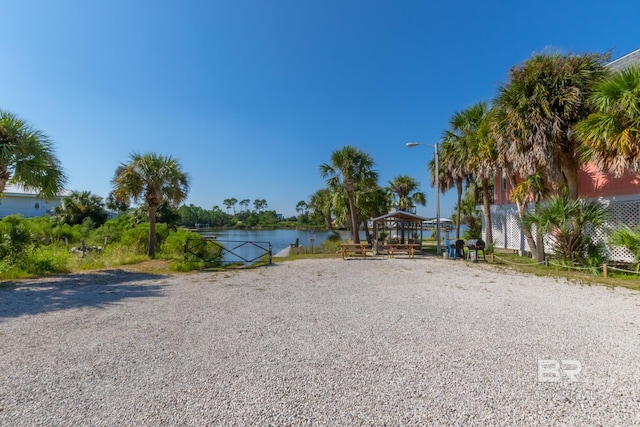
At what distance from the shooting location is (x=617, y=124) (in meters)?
7.95

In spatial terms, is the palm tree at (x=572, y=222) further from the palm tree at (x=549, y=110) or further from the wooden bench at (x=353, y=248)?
the wooden bench at (x=353, y=248)

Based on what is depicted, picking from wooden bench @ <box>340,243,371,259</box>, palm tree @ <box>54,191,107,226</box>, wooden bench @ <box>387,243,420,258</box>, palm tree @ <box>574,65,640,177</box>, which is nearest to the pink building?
palm tree @ <box>574,65,640,177</box>

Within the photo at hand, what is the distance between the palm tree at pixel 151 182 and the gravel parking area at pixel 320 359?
704 cm

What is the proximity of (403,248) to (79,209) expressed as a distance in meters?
29.0

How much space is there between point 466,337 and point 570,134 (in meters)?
Answer: 9.66

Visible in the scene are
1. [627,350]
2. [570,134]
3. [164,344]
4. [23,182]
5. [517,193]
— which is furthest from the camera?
[517,193]

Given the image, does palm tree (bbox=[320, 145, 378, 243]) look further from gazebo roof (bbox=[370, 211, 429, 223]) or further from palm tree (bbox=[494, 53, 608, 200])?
palm tree (bbox=[494, 53, 608, 200])

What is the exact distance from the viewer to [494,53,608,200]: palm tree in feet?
31.8

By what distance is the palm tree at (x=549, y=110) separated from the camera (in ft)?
31.8

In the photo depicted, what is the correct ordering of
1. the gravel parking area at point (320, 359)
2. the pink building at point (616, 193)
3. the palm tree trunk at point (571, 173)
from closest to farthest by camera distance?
1. the gravel parking area at point (320, 359)
2. the palm tree trunk at point (571, 173)
3. the pink building at point (616, 193)

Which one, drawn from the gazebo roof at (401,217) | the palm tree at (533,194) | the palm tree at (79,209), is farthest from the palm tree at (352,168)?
the palm tree at (79,209)

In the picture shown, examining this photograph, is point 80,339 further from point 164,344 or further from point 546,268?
point 546,268

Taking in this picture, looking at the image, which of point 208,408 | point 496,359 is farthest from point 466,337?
point 208,408

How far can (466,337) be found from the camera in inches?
164
